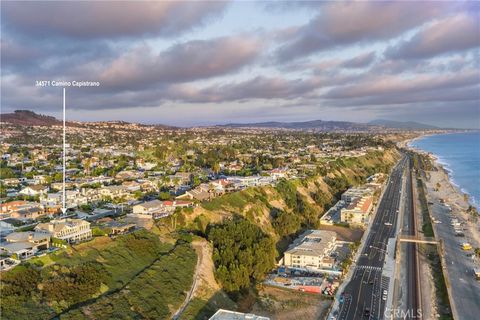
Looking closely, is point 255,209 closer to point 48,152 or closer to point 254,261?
point 254,261

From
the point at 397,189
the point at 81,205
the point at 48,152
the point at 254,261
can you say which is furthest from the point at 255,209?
the point at 48,152

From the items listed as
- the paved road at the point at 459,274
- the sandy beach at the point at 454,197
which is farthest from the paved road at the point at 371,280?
the sandy beach at the point at 454,197

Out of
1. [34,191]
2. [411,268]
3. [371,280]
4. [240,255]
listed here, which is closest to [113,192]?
[34,191]

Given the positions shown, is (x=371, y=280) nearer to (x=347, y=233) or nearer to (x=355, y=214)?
(x=347, y=233)

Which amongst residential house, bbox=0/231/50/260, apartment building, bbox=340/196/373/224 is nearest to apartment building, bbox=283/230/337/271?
apartment building, bbox=340/196/373/224

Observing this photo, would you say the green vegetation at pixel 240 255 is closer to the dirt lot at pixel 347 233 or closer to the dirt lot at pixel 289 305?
the dirt lot at pixel 289 305

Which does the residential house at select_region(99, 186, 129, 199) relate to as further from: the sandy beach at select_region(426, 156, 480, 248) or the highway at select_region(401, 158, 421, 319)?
the sandy beach at select_region(426, 156, 480, 248)
